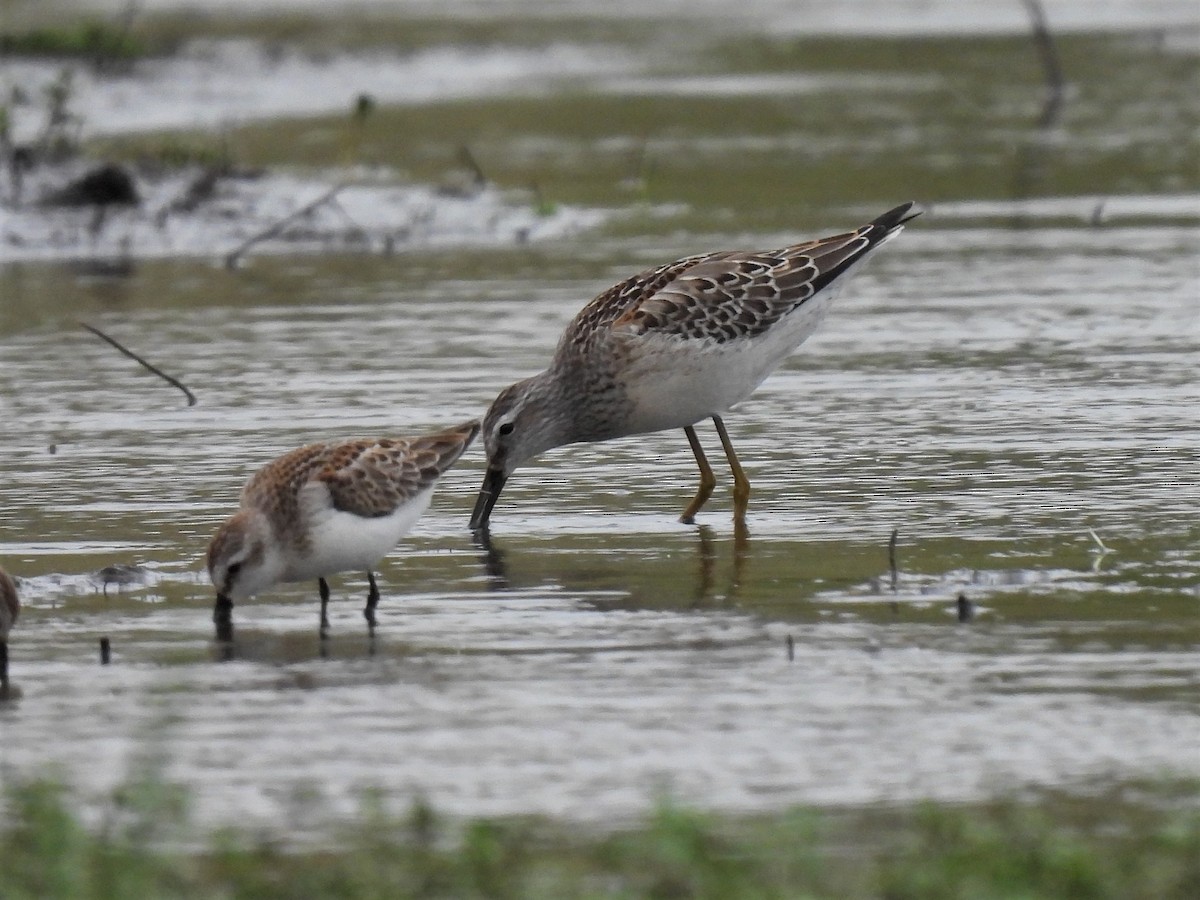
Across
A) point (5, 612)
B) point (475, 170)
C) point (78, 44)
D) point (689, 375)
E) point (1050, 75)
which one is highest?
point (78, 44)

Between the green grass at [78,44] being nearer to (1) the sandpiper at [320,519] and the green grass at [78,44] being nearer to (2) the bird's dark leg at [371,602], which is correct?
(1) the sandpiper at [320,519]

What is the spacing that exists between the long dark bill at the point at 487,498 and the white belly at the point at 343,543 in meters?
1.37

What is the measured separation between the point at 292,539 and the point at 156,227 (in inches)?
415

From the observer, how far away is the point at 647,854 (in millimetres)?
5719

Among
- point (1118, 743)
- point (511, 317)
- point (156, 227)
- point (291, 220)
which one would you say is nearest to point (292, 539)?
point (1118, 743)

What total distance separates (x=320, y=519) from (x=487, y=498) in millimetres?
1755

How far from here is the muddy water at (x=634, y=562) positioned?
6.64 metres

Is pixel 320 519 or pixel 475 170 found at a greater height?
pixel 475 170

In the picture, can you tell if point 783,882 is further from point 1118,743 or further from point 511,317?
point 511,317

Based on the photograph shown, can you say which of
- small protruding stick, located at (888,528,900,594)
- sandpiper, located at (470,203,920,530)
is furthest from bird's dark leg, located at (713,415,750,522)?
small protruding stick, located at (888,528,900,594)

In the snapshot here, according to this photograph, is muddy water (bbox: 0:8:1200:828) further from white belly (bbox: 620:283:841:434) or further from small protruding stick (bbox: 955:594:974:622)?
white belly (bbox: 620:283:841:434)

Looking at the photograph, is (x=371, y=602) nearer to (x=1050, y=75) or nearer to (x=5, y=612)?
(x=5, y=612)

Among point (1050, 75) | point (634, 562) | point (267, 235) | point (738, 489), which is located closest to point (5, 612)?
point (634, 562)

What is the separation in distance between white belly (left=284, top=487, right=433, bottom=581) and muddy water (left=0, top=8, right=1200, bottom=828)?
209mm
